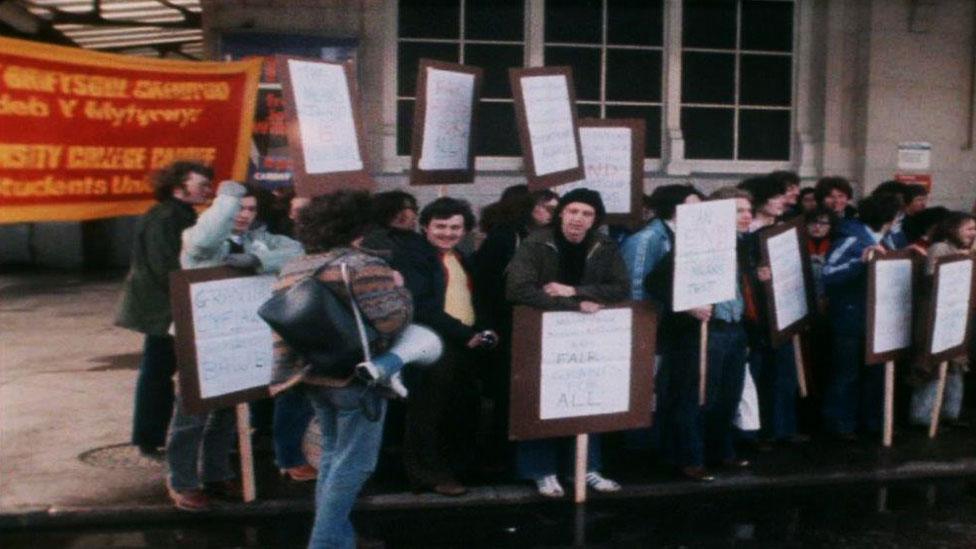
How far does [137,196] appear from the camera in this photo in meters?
6.59

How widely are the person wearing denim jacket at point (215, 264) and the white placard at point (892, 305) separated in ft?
12.1

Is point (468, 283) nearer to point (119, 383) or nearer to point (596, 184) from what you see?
point (596, 184)

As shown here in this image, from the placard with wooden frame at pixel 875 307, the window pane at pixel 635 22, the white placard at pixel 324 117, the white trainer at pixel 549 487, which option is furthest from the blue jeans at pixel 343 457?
the window pane at pixel 635 22

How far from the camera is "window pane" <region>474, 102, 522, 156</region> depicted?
12656 mm

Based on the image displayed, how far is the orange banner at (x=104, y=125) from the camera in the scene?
5645 millimetres

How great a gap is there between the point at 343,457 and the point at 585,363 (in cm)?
196

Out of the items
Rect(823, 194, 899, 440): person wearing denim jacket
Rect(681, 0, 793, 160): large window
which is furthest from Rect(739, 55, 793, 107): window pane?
Rect(823, 194, 899, 440): person wearing denim jacket

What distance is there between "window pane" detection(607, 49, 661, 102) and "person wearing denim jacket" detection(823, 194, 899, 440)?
5.20 meters

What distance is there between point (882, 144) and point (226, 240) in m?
8.28

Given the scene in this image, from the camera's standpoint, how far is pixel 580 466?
21.8 ft

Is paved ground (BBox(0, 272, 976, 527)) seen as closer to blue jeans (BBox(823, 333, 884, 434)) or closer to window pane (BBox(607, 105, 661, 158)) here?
blue jeans (BBox(823, 333, 884, 434))

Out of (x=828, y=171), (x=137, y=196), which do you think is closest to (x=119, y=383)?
(x=137, y=196)

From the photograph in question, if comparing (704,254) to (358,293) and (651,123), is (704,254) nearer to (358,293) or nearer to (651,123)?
(358,293)

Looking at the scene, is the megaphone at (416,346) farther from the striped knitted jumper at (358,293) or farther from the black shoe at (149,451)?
the black shoe at (149,451)
